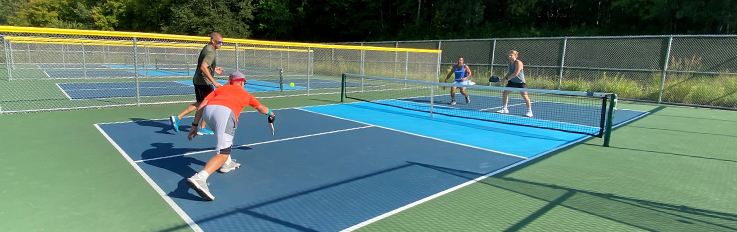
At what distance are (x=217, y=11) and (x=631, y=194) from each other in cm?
4735

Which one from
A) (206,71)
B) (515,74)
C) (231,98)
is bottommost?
(231,98)

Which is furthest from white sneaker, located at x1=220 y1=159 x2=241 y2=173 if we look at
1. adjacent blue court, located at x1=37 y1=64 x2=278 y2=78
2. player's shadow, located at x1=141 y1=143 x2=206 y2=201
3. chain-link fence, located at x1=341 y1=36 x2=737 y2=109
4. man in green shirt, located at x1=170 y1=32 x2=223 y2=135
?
adjacent blue court, located at x1=37 y1=64 x2=278 y2=78

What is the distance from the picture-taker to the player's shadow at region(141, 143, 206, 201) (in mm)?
4508

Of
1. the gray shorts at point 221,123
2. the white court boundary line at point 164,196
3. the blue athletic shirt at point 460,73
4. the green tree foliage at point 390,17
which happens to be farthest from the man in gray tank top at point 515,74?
the green tree foliage at point 390,17

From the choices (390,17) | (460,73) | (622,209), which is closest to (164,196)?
(622,209)

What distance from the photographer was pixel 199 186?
4.06 metres

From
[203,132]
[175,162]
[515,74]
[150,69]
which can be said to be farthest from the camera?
[150,69]

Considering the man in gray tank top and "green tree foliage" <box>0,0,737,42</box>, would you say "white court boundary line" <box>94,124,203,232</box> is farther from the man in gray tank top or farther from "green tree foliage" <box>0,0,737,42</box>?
"green tree foliage" <box>0,0,737,42</box>

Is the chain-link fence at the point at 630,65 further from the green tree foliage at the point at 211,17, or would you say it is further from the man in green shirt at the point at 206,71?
the green tree foliage at the point at 211,17

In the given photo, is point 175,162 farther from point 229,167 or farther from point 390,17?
point 390,17

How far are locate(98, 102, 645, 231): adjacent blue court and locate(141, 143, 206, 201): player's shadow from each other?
0.01 metres

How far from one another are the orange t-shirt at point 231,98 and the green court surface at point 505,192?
1166 millimetres

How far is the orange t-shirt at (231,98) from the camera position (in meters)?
4.49

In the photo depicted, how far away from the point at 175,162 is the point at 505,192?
14.3ft
